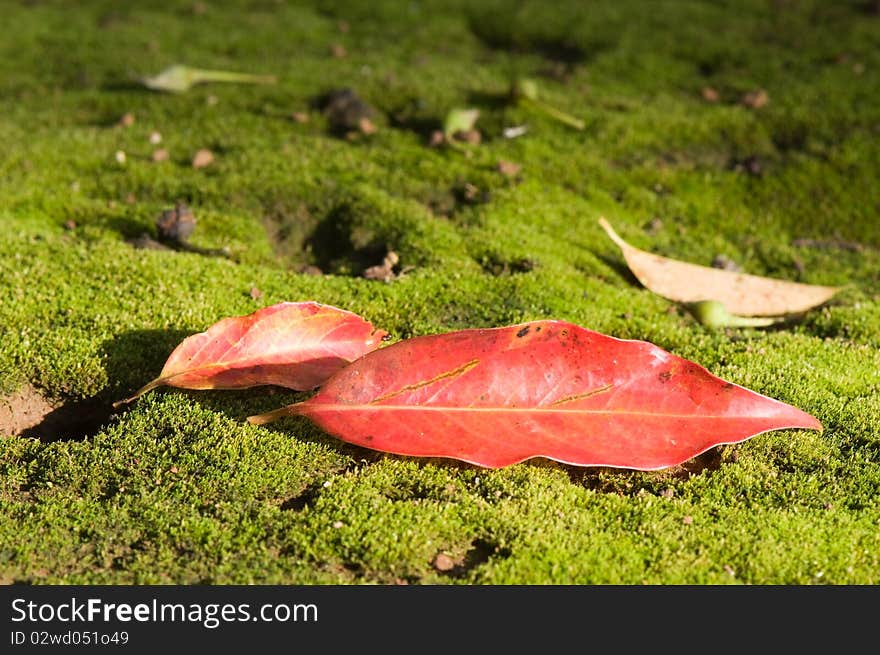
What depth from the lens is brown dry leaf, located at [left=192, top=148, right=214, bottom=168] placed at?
264 inches

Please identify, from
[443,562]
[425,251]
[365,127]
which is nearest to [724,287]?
[425,251]

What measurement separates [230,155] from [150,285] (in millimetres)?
2093

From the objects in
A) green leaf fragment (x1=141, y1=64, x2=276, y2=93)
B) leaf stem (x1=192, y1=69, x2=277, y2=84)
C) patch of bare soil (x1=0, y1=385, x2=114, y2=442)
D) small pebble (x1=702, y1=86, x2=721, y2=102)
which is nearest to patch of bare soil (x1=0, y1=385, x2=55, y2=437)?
patch of bare soil (x1=0, y1=385, x2=114, y2=442)

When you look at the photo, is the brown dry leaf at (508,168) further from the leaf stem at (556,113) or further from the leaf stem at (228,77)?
the leaf stem at (228,77)

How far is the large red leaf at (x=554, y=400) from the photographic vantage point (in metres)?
3.63

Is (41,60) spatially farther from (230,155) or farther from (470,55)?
(470,55)

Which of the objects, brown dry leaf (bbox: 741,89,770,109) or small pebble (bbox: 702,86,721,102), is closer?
Answer: brown dry leaf (bbox: 741,89,770,109)

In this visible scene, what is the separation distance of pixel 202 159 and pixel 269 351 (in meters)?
3.04

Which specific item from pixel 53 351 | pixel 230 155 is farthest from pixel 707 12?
pixel 53 351

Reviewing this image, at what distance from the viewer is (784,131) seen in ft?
25.3

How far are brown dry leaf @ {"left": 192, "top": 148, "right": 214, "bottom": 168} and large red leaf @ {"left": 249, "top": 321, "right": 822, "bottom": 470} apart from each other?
11.9ft

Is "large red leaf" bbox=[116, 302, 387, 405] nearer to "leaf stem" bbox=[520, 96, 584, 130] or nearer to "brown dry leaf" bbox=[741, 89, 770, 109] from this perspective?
"leaf stem" bbox=[520, 96, 584, 130]

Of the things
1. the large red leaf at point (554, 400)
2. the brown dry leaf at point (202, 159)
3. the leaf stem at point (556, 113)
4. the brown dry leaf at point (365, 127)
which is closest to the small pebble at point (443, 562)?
the large red leaf at point (554, 400)
